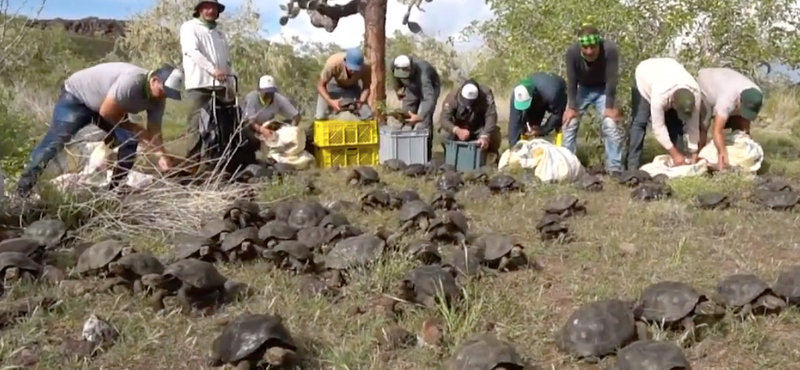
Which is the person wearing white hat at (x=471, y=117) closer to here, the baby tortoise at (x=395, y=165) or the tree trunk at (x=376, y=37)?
the baby tortoise at (x=395, y=165)

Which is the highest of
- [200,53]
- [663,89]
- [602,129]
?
[200,53]

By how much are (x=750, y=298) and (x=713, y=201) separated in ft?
9.48

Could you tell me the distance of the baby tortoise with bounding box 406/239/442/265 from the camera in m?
4.70

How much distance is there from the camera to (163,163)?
6367 millimetres

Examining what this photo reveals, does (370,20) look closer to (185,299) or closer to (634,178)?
(634,178)

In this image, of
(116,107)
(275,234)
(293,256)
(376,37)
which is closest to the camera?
(293,256)

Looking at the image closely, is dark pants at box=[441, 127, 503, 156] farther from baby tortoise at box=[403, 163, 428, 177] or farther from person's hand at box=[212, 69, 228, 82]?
person's hand at box=[212, 69, 228, 82]

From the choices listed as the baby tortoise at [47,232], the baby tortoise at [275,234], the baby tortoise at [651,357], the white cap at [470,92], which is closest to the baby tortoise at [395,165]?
the white cap at [470,92]

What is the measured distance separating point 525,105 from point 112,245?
5529 millimetres

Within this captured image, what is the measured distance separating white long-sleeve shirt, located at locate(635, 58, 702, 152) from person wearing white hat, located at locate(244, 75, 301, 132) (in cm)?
414

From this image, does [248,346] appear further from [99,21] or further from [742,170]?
[99,21]

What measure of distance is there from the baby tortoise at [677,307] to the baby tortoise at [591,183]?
12.6ft

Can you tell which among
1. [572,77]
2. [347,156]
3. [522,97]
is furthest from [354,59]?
[572,77]

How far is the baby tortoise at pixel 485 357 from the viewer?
121 inches
